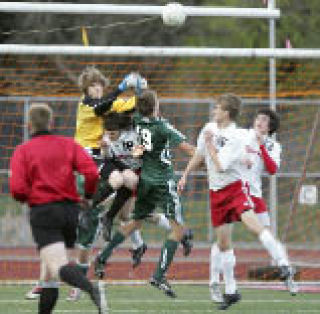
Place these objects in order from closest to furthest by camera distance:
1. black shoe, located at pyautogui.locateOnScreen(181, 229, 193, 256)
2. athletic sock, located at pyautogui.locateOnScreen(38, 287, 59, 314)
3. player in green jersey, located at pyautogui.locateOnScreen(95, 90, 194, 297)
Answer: athletic sock, located at pyautogui.locateOnScreen(38, 287, 59, 314)
player in green jersey, located at pyautogui.locateOnScreen(95, 90, 194, 297)
black shoe, located at pyautogui.locateOnScreen(181, 229, 193, 256)

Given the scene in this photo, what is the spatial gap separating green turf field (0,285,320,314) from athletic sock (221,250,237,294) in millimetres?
198

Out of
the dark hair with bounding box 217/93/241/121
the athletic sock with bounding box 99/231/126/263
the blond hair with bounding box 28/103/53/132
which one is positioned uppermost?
the dark hair with bounding box 217/93/241/121

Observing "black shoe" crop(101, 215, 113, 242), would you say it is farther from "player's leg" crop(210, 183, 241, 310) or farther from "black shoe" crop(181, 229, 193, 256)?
"player's leg" crop(210, 183, 241, 310)

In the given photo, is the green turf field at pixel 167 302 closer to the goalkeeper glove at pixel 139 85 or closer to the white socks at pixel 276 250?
the white socks at pixel 276 250

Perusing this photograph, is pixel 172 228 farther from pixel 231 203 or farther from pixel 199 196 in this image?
pixel 199 196

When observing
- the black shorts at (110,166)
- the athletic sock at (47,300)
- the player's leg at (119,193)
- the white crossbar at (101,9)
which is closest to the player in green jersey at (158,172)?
the player's leg at (119,193)

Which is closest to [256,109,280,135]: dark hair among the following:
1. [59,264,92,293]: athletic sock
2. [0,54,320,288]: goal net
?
[0,54,320,288]: goal net

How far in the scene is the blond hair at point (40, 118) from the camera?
8.91 metres

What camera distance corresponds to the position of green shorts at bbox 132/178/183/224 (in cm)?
1171

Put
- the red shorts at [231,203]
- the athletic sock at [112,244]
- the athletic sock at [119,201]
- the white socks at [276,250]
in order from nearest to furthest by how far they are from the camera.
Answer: the white socks at [276,250]
the red shorts at [231,203]
the athletic sock at [112,244]
the athletic sock at [119,201]

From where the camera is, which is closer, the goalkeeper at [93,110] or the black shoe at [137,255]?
the goalkeeper at [93,110]

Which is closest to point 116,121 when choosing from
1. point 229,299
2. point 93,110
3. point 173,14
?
point 93,110

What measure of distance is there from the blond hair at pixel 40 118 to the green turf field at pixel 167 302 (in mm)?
2222

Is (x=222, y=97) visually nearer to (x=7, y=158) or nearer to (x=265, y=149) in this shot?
(x=265, y=149)
